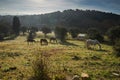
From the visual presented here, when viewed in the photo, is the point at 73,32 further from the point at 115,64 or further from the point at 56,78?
the point at 56,78

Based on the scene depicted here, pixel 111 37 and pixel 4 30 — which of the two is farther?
pixel 4 30

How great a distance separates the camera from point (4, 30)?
387 ft

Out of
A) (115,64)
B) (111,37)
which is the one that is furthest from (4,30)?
(115,64)

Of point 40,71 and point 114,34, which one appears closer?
point 40,71

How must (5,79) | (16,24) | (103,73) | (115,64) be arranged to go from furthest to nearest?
1. (16,24)
2. (115,64)
3. (103,73)
4. (5,79)

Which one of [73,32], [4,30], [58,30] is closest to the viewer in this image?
[58,30]

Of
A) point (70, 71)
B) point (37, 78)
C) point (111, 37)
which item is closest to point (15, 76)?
point (37, 78)

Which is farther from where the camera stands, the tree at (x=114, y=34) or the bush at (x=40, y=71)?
the tree at (x=114, y=34)

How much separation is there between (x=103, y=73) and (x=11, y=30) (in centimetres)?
12027

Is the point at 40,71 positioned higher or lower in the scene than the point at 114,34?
higher

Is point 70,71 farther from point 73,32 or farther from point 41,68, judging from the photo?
point 73,32

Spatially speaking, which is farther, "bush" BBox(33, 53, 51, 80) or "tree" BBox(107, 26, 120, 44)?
"tree" BBox(107, 26, 120, 44)

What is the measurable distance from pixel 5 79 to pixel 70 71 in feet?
18.2

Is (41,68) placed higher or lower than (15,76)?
higher
